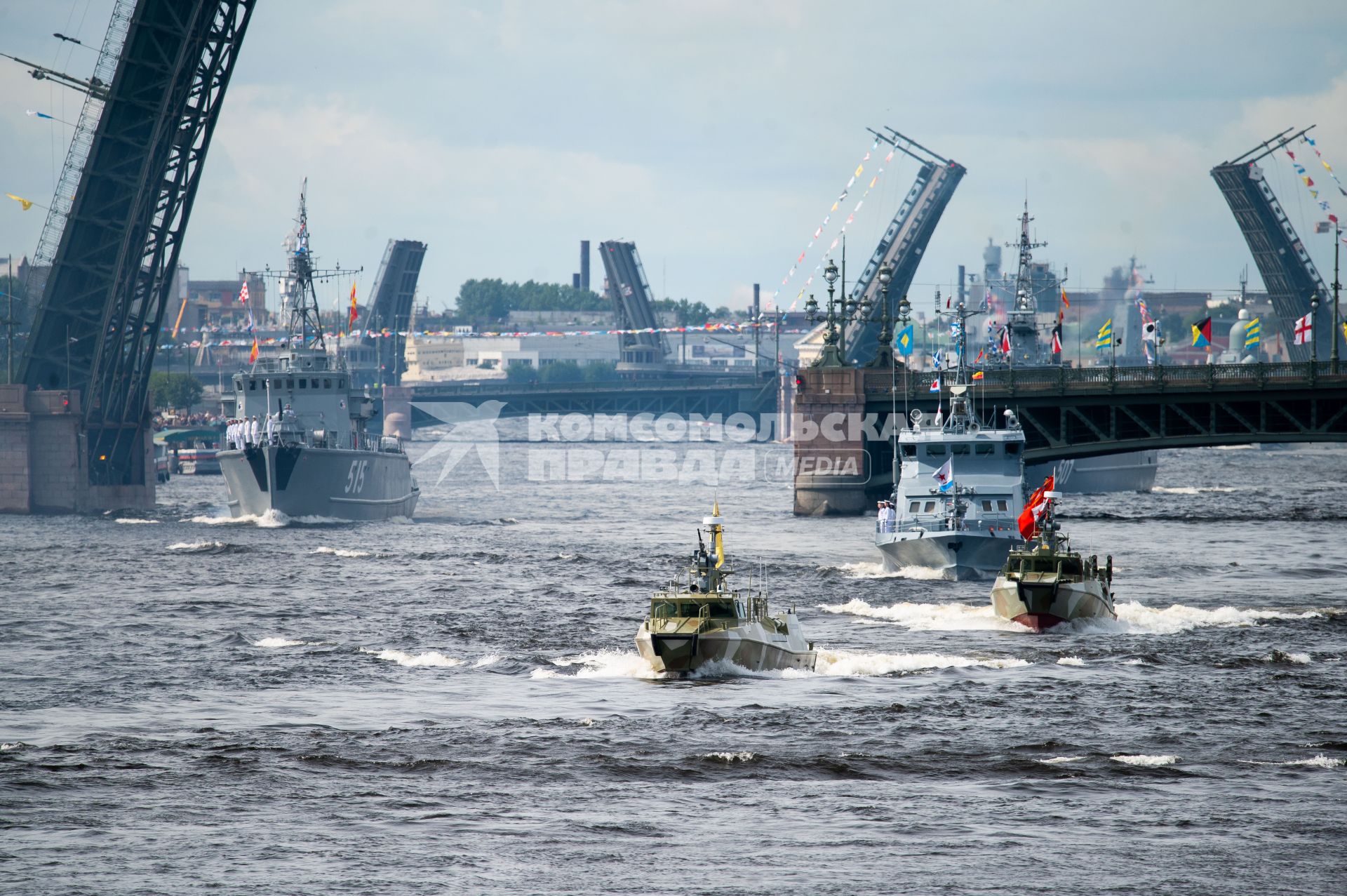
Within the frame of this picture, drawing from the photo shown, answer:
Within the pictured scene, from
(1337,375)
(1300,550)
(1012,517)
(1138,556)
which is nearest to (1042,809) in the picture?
(1012,517)

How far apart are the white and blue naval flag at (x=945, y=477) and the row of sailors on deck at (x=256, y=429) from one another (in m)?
37.4

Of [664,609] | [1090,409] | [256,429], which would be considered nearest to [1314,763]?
[664,609]

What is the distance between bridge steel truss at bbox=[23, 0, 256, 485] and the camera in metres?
82.7

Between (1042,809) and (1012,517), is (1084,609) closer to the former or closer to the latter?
(1012,517)

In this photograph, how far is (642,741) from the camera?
35.2 m

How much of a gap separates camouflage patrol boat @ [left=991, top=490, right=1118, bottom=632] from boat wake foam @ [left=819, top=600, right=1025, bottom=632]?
87 cm

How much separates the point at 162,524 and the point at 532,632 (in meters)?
49.0

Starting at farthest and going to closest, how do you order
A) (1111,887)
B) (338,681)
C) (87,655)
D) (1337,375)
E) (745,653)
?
(1337,375) → (87,655) → (338,681) → (745,653) → (1111,887)

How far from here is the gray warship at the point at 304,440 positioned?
90125mm

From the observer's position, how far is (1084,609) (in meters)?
49.6

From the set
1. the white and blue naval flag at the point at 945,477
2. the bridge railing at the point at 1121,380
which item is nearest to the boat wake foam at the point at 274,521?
the bridge railing at the point at 1121,380

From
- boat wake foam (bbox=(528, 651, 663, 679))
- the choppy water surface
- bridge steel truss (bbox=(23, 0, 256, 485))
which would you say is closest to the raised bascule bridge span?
bridge steel truss (bbox=(23, 0, 256, 485))

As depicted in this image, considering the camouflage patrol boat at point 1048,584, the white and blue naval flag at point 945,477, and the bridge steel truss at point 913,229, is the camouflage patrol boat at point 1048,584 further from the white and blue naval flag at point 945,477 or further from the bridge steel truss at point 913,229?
the bridge steel truss at point 913,229

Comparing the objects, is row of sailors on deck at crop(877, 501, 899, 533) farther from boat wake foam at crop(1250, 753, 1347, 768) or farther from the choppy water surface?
boat wake foam at crop(1250, 753, 1347, 768)
